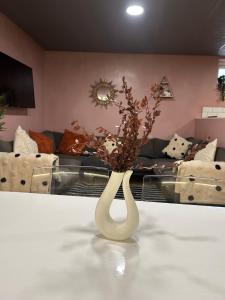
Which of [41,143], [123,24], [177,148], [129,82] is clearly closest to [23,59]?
[41,143]

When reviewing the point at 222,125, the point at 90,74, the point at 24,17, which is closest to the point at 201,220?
the point at 222,125

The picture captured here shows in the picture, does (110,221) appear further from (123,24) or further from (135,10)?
(123,24)

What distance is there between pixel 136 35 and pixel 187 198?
3198 mm

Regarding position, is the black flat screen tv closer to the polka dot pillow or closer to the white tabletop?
the polka dot pillow

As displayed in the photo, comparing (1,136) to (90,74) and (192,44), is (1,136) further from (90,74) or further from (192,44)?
(192,44)

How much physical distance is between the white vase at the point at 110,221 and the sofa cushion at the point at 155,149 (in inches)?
162

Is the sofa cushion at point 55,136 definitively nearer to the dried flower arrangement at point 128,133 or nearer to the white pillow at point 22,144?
the white pillow at point 22,144

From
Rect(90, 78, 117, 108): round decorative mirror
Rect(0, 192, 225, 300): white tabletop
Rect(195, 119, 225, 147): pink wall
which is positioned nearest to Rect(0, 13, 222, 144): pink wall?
Rect(90, 78, 117, 108): round decorative mirror

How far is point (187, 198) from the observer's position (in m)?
1.70

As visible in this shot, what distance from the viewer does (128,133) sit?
33.6 inches

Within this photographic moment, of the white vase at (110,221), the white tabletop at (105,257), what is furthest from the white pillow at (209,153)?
the white vase at (110,221)

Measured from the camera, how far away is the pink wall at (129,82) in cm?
531

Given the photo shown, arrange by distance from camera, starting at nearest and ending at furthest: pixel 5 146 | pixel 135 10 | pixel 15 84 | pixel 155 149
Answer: pixel 135 10 < pixel 5 146 < pixel 15 84 < pixel 155 149

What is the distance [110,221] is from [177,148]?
13.4ft
